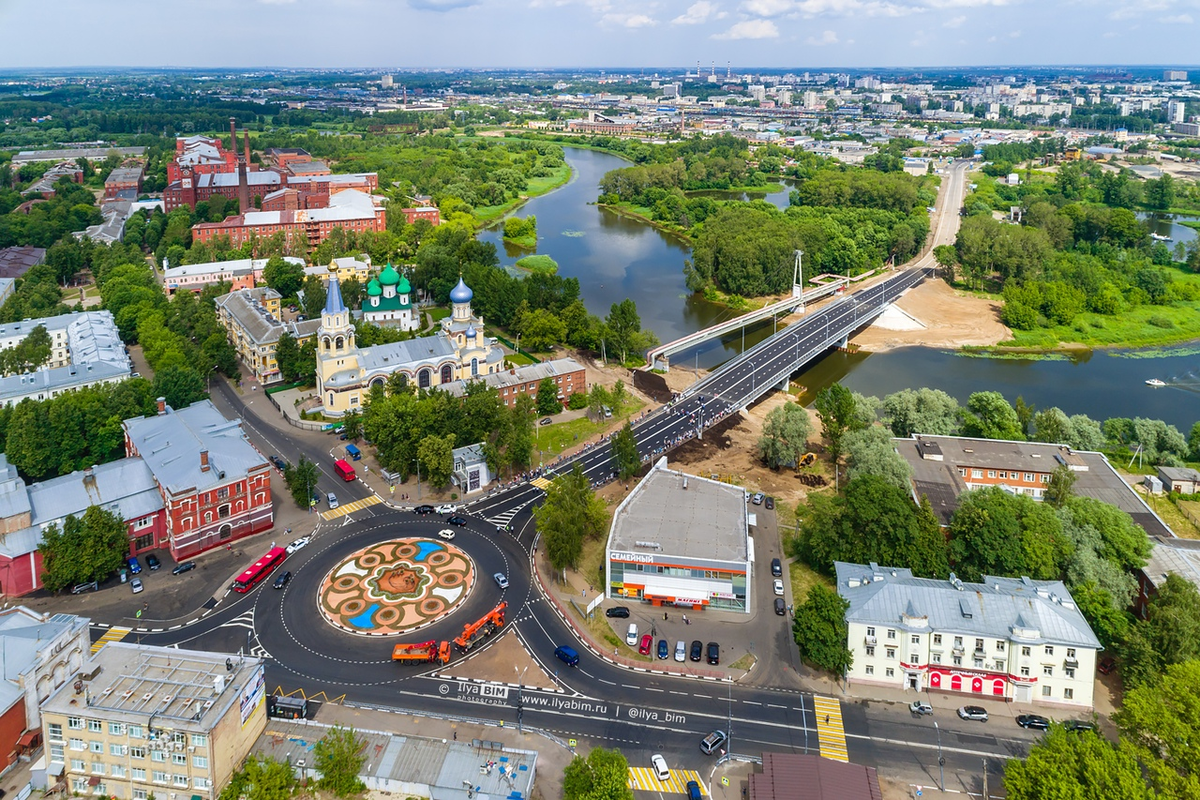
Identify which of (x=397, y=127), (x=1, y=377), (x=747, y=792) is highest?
(x=397, y=127)

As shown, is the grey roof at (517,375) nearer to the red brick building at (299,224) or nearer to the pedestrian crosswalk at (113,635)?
the pedestrian crosswalk at (113,635)

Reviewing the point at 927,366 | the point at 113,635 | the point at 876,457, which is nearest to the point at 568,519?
the point at 876,457

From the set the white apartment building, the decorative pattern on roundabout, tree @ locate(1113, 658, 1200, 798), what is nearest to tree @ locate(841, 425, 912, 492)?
the white apartment building

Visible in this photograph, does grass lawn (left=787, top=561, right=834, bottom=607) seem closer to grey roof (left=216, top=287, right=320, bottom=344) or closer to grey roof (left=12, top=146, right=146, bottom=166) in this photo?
grey roof (left=216, top=287, right=320, bottom=344)

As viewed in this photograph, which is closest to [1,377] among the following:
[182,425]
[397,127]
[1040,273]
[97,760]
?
[182,425]

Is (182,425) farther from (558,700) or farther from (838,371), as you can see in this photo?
(838,371)

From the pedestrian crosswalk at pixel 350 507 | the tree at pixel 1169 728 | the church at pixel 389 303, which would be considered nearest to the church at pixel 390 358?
the church at pixel 389 303
